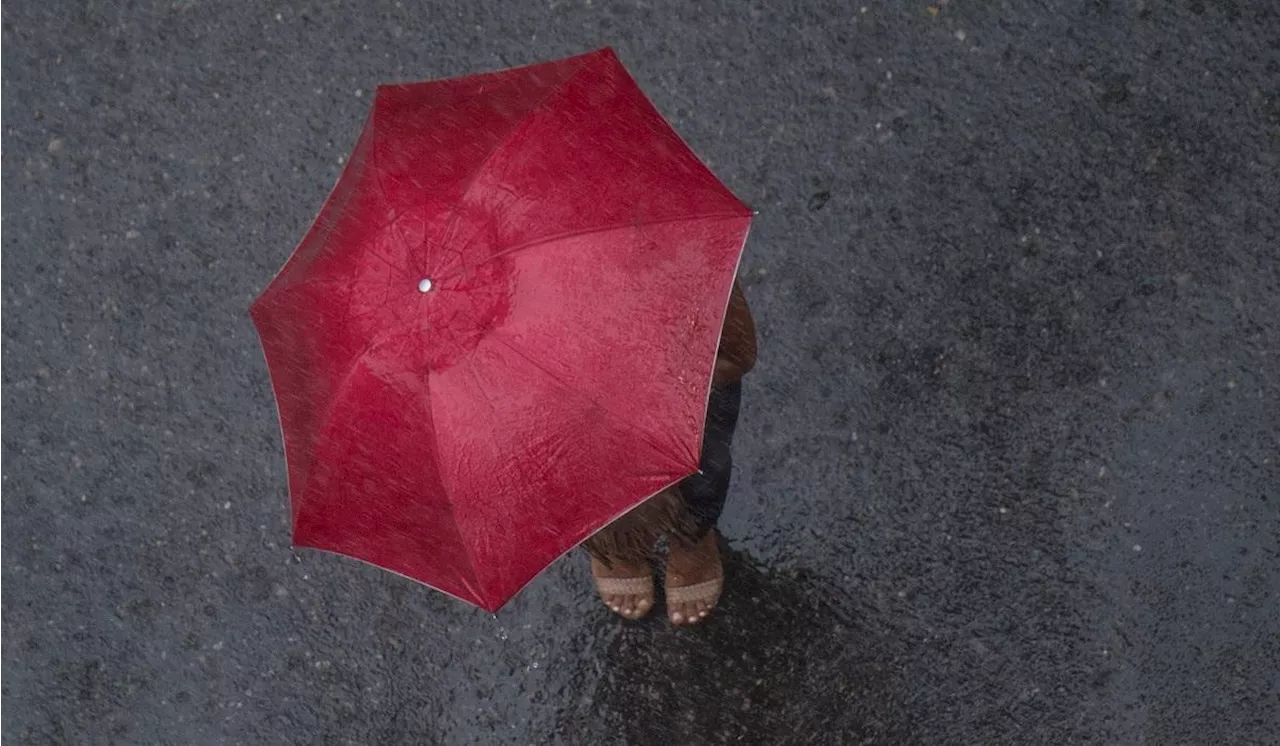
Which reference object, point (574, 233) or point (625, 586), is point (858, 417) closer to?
point (625, 586)

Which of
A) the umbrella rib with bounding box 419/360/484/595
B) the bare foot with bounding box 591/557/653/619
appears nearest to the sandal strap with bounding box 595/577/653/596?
the bare foot with bounding box 591/557/653/619

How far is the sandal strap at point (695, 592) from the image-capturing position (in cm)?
322

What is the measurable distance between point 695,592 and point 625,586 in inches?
7.7

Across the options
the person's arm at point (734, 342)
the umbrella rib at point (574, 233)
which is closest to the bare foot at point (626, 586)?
the person's arm at point (734, 342)

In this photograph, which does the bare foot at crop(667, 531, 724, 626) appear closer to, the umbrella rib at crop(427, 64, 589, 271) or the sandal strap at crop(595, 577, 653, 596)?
the sandal strap at crop(595, 577, 653, 596)

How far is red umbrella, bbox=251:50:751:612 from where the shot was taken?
2.09 m

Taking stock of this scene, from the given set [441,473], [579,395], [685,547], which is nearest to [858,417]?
[685,547]

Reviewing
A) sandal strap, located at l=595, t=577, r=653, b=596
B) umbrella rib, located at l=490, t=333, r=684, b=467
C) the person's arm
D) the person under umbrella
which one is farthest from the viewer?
sandal strap, located at l=595, t=577, r=653, b=596

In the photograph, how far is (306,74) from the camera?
138 inches

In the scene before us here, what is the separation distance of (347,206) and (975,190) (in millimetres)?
1812

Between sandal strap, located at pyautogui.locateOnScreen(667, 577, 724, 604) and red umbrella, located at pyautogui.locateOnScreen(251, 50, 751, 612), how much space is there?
1.00 m

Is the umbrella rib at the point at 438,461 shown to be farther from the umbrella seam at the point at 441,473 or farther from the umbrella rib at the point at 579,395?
the umbrella rib at the point at 579,395

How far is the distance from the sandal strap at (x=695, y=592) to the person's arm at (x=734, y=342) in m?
0.84

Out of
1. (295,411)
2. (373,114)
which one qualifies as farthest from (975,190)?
(295,411)
